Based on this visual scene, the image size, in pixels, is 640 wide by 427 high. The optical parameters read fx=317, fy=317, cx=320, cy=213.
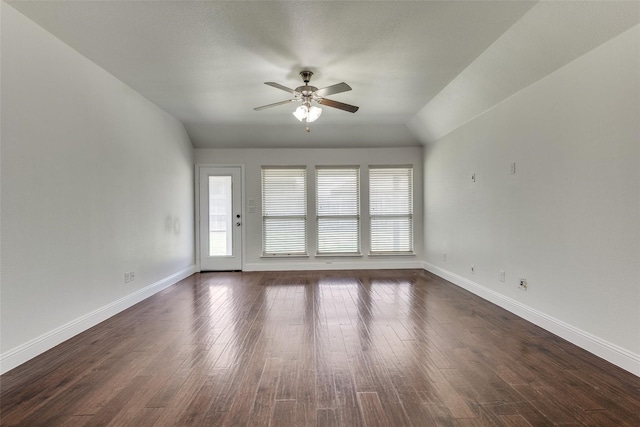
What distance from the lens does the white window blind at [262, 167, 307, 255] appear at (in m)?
6.49

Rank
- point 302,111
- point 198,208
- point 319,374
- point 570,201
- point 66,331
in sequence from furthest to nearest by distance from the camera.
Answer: point 198,208 < point 302,111 < point 66,331 < point 570,201 < point 319,374

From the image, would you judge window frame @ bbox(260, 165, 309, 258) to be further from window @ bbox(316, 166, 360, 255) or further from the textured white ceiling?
the textured white ceiling

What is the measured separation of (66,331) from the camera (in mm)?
2971

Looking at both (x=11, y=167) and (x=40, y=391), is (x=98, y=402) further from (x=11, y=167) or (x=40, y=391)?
(x=11, y=167)

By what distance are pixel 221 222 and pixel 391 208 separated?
3.48 meters

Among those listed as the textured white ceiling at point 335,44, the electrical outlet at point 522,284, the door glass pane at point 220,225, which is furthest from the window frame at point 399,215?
the electrical outlet at point 522,284

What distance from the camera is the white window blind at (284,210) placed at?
256 inches

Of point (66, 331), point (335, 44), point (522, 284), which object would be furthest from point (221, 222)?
point (522, 284)

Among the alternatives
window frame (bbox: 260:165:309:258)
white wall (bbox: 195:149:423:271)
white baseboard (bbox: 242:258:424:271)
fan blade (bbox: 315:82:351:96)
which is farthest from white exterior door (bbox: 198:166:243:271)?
fan blade (bbox: 315:82:351:96)

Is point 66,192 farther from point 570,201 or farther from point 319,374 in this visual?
point 570,201

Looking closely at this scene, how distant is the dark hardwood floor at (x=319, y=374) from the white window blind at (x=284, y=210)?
2.69 m

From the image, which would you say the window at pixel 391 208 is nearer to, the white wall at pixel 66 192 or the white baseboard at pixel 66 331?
the white wall at pixel 66 192

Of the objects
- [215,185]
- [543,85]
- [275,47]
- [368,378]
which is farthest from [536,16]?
[215,185]

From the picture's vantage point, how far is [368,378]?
7.40 ft
